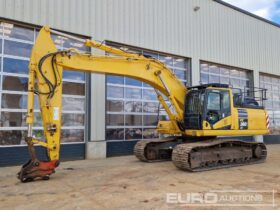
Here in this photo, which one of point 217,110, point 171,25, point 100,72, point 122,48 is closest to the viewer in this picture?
point 100,72

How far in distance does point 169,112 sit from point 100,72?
3015mm

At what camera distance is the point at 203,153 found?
8641 mm

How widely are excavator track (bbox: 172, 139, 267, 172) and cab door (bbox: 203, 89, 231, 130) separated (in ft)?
1.80

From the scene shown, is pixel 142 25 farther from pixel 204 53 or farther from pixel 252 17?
pixel 252 17

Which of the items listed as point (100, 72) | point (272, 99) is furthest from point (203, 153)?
point (272, 99)

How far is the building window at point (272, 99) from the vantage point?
750 inches

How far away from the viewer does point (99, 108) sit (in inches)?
454

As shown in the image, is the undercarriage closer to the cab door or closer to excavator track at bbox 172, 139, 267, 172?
excavator track at bbox 172, 139, 267, 172

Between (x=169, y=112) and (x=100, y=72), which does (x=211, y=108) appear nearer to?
(x=169, y=112)

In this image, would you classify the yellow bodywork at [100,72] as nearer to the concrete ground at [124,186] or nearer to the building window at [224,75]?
the concrete ground at [124,186]

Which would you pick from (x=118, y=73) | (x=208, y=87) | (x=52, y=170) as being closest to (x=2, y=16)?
(x=118, y=73)

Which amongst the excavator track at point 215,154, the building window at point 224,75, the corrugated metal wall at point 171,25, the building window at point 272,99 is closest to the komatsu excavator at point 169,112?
the excavator track at point 215,154

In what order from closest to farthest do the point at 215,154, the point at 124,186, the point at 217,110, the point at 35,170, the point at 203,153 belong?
the point at 124,186 → the point at 35,170 → the point at 203,153 → the point at 215,154 → the point at 217,110

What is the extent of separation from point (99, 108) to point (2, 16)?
4750 mm
